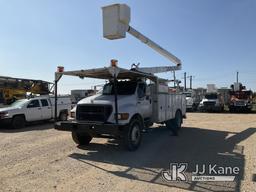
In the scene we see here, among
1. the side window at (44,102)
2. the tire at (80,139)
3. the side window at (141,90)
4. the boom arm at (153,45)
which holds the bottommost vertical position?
the tire at (80,139)

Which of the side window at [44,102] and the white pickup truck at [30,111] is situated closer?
the white pickup truck at [30,111]

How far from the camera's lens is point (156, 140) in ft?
36.0

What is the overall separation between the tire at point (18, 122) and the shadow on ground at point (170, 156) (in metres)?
6.91

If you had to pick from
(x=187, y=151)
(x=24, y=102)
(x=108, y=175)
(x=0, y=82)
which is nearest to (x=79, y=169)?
(x=108, y=175)

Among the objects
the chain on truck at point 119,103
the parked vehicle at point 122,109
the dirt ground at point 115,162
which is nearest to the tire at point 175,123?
the dirt ground at point 115,162

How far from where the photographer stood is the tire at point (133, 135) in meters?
8.59

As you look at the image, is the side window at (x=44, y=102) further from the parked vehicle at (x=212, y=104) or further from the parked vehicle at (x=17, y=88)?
the parked vehicle at (x=212, y=104)

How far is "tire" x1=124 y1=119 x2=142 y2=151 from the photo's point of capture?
8.59 metres

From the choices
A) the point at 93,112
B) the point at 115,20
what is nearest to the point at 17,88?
the point at 93,112

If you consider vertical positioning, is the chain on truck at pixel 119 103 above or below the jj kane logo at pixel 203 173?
above

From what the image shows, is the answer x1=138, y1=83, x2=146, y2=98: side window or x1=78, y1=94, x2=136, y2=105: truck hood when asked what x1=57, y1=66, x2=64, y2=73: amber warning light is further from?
x1=138, y1=83, x2=146, y2=98: side window

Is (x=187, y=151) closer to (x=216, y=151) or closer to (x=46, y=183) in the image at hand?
(x=216, y=151)

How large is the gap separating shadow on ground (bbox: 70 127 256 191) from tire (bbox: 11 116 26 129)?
691 cm

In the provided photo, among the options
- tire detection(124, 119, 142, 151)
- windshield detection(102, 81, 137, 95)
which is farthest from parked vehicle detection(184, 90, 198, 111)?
tire detection(124, 119, 142, 151)
